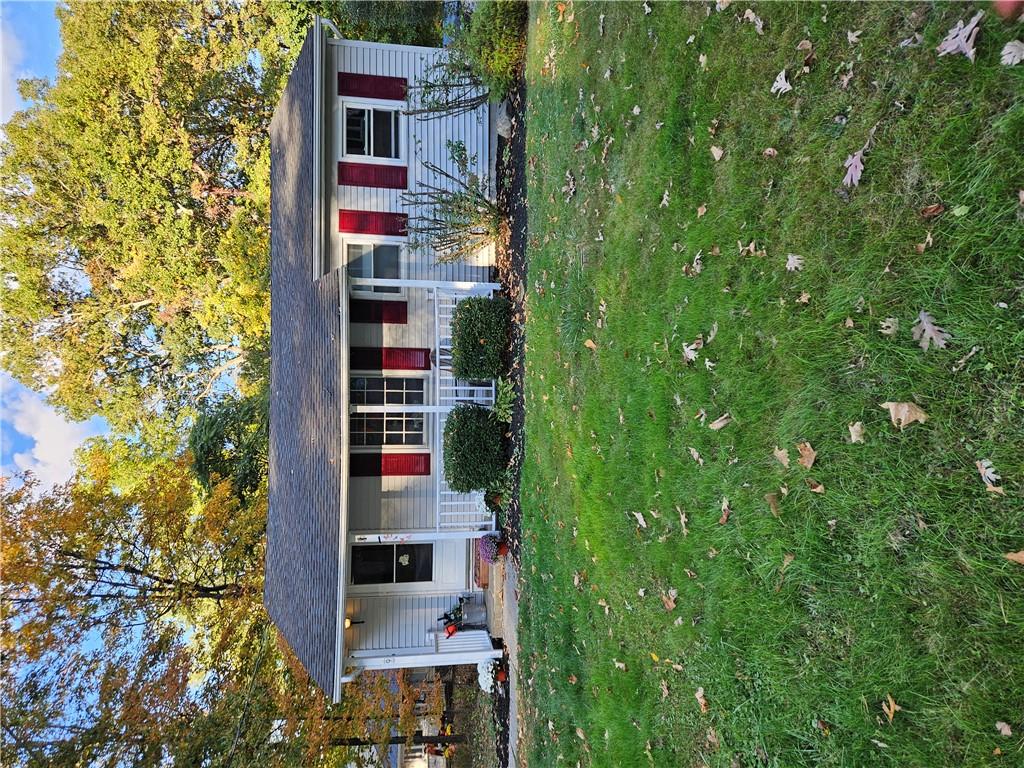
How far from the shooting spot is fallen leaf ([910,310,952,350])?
3709 millimetres

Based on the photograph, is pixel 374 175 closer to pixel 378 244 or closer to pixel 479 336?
pixel 378 244

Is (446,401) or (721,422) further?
(446,401)

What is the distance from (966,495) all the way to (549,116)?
913cm

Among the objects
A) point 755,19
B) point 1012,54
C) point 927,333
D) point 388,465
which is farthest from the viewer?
point 388,465

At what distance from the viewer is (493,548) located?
12.5 meters

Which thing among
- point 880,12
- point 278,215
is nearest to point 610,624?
point 880,12

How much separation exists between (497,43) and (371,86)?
3.64 m

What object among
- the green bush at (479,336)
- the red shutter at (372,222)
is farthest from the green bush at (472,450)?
the red shutter at (372,222)

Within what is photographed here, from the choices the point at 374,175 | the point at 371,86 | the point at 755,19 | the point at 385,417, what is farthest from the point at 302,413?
the point at 755,19

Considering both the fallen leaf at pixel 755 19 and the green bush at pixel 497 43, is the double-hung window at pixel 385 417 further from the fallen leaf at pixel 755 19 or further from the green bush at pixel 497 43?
the fallen leaf at pixel 755 19

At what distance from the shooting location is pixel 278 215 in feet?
51.3

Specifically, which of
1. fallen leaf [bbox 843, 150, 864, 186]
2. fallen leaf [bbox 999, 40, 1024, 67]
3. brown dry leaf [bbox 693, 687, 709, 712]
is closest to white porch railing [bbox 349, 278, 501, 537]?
brown dry leaf [bbox 693, 687, 709, 712]

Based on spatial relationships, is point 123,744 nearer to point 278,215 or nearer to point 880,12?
point 278,215

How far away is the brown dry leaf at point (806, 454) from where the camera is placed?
4531 mm
